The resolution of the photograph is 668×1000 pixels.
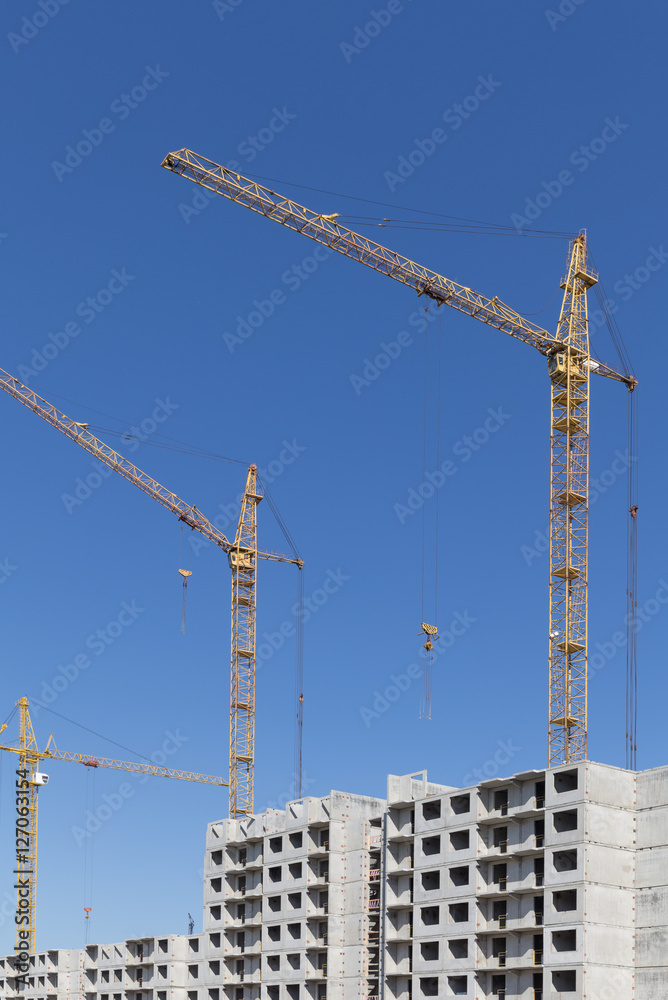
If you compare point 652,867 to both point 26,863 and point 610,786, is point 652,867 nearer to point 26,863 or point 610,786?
point 610,786

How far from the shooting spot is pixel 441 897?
98.2 metres

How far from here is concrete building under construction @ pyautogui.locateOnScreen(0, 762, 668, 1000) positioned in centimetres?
8581

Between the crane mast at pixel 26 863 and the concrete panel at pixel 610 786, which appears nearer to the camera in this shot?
the concrete panel at pixel 610 786

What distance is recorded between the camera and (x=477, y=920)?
94.0m

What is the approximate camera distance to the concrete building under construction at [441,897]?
8581 cm

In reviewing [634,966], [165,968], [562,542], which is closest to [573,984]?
[634,966]

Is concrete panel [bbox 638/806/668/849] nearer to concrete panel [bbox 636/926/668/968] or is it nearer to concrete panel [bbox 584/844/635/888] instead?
concrete panel [bbox 584/844/635/888]

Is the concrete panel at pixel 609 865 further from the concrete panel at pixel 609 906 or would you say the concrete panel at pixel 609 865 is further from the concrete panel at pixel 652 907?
Answer: the concrete panel at pixel 652 907

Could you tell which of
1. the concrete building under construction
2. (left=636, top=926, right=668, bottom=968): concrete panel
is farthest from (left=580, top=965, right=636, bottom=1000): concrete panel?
(left=636, top=926, right=668, bottom=968): concrete panel

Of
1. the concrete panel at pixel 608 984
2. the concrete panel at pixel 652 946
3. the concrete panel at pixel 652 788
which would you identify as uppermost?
the concrete panel at pixel 652 788

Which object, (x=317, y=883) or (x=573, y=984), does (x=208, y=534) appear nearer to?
(x=317, y=883)

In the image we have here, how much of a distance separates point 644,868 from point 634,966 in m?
6.20

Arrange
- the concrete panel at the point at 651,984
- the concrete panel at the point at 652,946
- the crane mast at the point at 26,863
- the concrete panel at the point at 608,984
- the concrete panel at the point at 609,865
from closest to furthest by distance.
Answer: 1. the concrete panel at the point at 651,984
2. the concrete panel at the point at 608,984
3. the concrete panel at the point at 652,946
4. the concrete panel at the point at 609,865
5. the crane mast at the point at 26,863

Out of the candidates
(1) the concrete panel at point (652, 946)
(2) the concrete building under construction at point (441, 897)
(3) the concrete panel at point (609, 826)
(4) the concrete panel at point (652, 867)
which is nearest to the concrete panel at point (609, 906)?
(2) the concrete building under construction at point (441, 897)
